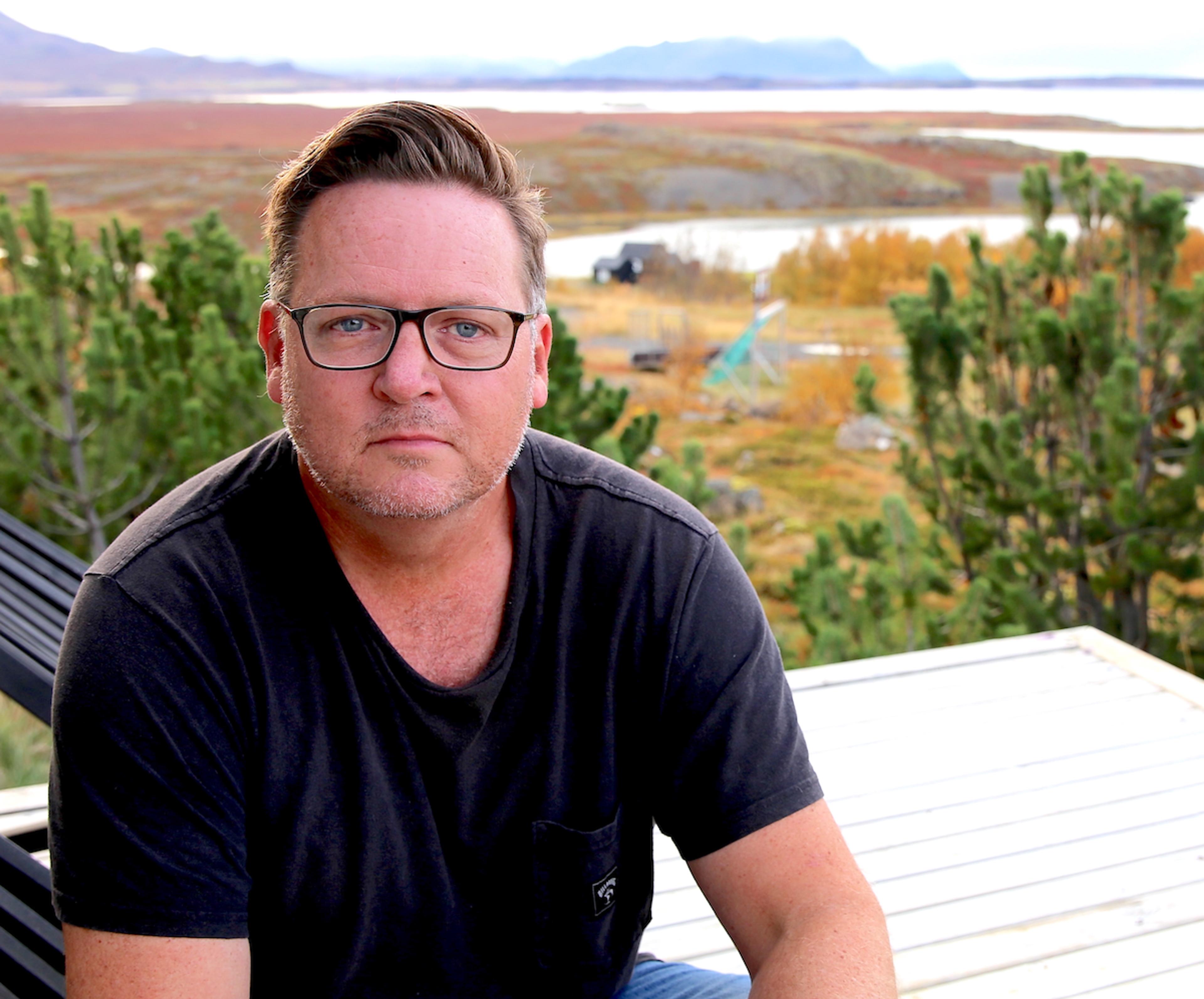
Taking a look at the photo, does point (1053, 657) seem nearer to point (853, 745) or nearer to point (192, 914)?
point (853, 745)

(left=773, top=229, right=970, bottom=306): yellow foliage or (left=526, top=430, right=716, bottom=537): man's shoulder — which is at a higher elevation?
(left=526, top=430, right=716, bottom=537): man's shoulder

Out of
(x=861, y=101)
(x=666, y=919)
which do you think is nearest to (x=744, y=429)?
(x=861, y=101)

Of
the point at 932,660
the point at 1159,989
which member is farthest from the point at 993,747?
the point at 1159,989

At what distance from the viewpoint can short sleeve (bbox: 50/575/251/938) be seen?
98 centimetres

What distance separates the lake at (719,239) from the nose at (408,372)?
14473mm

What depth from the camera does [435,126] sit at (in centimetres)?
115

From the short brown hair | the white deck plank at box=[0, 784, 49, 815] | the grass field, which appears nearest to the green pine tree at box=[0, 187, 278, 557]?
the white deck plank at box=[0, 784, 49, 815]

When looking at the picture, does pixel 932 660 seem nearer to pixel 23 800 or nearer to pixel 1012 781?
pixel 1012 781

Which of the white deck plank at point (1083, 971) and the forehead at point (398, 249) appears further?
the white deck plank at point (1083, 971)

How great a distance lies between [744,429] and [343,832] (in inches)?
568

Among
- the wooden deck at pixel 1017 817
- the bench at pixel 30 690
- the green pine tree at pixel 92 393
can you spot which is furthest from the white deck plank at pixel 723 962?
the green pine tree at pixel 92 393

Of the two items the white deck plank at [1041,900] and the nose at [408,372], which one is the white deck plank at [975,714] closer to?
the white deck plank at [1041,900]

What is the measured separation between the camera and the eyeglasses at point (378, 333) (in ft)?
3.58

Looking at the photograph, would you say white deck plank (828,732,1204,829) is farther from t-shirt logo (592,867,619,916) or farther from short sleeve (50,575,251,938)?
short sleeve (50,575,251,938)
